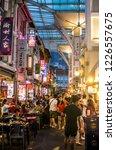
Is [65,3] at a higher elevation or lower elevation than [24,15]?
higher

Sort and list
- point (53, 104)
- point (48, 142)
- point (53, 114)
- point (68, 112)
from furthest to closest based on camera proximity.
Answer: point (53, 114) < point (53, 104) < point (48, 142) < point (68, 112)

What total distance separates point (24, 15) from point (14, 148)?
1802 centimetres

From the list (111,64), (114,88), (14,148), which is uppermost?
(111,64)

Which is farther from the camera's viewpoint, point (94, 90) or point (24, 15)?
point (24, 15)

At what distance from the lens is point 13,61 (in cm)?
2172

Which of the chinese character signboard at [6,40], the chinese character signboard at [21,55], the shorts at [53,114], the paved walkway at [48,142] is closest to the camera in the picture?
the paved walkway at [48,142]

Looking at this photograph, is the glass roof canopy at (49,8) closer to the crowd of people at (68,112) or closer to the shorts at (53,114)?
the crowd of people at (68,112)

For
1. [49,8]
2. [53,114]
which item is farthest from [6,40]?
[49,8]

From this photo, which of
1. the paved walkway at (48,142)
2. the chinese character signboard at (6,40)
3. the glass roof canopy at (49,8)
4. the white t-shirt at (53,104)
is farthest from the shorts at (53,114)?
the glass roof canopy at (49,8)

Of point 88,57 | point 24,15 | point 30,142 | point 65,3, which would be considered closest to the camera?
point 30,142

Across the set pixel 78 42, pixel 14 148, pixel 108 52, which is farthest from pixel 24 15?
pixel 108 52

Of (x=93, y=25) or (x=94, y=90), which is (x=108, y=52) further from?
(x=94, y=90)

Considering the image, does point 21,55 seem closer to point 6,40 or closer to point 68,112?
point 6,40

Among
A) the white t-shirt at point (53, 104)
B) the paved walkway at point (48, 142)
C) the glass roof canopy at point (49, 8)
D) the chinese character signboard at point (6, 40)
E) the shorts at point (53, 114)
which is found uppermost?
the glass roof canopy at point (49, 8)
